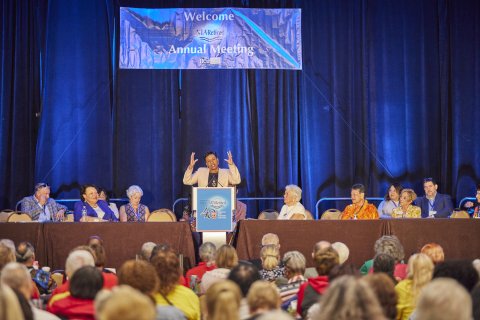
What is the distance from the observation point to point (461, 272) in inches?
180

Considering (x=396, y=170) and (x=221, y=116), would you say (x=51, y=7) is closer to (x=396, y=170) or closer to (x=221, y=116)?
(x=221, y=116)

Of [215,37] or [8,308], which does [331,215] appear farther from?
[8,308]

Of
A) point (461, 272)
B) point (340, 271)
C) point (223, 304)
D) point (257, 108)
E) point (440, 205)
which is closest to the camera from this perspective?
point (223, 304)

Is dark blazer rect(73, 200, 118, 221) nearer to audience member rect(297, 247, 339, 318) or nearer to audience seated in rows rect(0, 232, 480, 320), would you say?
audience seated in rows rect(0, 232, 480, 320)

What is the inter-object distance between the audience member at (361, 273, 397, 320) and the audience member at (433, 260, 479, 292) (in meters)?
0.59

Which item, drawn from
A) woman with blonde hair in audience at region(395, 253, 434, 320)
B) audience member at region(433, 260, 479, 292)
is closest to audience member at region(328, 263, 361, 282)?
woman with blonde hair in audience at region(395, 253, 434, 320)

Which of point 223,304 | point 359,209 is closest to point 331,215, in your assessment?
point 359,209

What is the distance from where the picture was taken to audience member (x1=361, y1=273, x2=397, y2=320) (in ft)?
13.3

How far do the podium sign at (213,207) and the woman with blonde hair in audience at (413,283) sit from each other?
356 centimetres

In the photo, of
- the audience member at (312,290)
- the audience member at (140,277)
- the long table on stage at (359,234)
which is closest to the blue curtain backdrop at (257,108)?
the long table on stage at (359,234)

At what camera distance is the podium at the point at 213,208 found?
829 centimetres

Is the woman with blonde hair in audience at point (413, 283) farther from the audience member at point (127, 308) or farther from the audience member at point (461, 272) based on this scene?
the audience member at point (127, 308)

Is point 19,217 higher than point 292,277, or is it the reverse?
point 19,217

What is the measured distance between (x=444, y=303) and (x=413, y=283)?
1999mm
